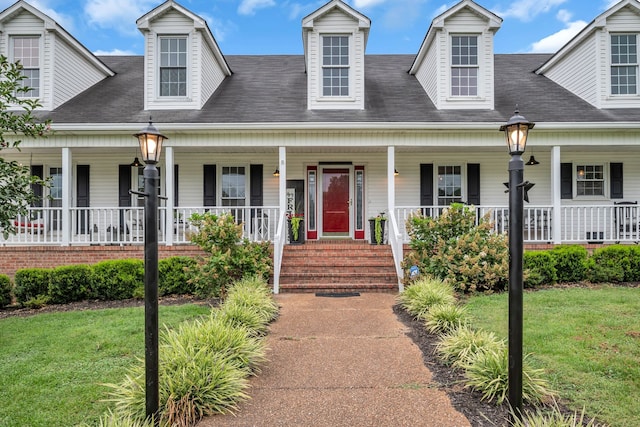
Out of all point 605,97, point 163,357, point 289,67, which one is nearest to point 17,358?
point 163,357

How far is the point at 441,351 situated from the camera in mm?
4281

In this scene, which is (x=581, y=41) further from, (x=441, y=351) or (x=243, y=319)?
(x=243, y=319)

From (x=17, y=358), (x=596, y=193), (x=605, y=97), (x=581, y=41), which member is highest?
(x=581, y=41)

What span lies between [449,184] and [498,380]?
8772 mm

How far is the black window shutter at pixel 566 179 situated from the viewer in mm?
11070

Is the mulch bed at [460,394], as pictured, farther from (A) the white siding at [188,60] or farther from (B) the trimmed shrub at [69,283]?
(A) the white siding at [188,60]

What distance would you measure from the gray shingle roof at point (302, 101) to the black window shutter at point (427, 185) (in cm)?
182

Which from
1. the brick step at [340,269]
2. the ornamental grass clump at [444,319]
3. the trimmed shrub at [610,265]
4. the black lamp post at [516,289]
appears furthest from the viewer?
the brick step at [340,269]

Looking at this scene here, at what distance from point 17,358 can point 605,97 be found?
13956 mm

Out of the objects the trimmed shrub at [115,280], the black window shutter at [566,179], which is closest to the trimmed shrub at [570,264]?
the black window shutter at [566,179]

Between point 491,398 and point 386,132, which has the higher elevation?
point 386,132

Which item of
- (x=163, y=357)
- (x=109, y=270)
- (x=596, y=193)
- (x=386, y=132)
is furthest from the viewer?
(x=596, y=193)

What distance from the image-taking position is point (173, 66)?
33.7 feet

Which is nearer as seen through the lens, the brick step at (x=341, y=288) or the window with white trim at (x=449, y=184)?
the brick step at (x=341, y=288)
